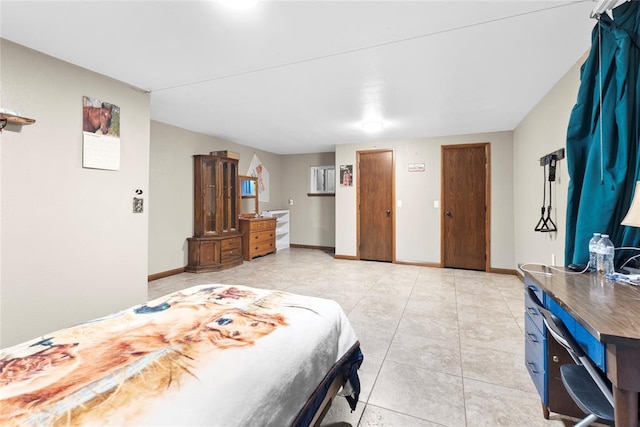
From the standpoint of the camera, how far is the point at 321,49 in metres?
2.14

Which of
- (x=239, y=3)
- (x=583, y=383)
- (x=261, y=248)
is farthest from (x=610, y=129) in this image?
(x=261, y=248)

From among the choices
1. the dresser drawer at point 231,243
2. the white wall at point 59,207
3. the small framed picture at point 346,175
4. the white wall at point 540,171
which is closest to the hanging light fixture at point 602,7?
the white wall at point 540,171

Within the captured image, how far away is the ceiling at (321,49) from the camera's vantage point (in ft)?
5.65

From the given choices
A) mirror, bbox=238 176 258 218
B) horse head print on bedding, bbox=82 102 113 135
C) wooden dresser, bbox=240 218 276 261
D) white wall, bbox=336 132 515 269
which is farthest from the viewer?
mirror, bbox=238 176 258 218

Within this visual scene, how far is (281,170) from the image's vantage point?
7.35 m

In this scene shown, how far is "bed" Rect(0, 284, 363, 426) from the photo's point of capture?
2.58ft

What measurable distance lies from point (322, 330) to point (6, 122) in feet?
8.70

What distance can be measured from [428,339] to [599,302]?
1511 millimetres

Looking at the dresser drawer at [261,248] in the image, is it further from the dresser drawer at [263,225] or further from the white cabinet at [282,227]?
the white cabinet at [282,227]

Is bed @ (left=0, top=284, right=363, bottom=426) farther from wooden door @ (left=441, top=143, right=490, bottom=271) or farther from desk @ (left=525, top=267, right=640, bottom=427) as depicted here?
wooden door @ (left=441, top=143, right=490, bottom=271)

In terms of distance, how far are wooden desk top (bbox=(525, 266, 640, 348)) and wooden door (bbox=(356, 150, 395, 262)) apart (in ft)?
12.5

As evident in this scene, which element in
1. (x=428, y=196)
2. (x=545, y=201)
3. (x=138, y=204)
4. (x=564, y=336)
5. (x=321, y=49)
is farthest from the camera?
(x=428, y=196)

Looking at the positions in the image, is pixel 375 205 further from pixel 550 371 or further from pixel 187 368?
pixel 187 368

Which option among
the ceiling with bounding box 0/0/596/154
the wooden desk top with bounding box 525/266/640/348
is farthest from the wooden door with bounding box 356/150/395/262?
the wooden desk top with bounding box 525/266/640/348
